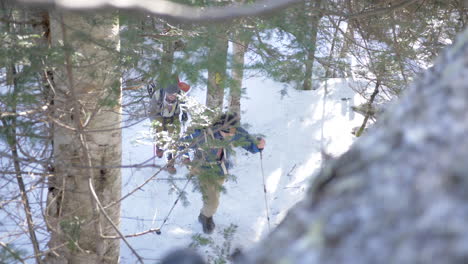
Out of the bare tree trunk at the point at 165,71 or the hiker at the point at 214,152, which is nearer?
the bare tree trunk at the point at 165,71

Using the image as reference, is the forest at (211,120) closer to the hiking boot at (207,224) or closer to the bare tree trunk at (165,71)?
the bare tree trunk at (165,71)

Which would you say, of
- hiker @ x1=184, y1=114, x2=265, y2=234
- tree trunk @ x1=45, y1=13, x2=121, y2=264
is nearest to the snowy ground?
hiker @ x1=184, y1=114, x2=265, y2=234

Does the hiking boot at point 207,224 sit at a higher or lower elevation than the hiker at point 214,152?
lower

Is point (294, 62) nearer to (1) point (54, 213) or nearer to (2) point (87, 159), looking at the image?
(2) point (87, 159)

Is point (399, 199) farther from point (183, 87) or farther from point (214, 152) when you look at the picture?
point (183, 87)

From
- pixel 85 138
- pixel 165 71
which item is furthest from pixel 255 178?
pixel 165 71

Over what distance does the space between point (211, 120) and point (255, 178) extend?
407cm

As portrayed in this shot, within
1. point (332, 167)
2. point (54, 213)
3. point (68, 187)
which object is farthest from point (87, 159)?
point (332, 167)

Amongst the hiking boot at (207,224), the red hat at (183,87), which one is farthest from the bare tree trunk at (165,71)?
the hiking boot at (207,224)

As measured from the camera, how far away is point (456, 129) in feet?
1.57

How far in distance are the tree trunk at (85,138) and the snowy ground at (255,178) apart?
5.58 feet

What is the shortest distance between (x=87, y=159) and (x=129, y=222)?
14.1ft

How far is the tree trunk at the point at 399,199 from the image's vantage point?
16.2 inches

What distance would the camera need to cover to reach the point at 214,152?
5258mm
